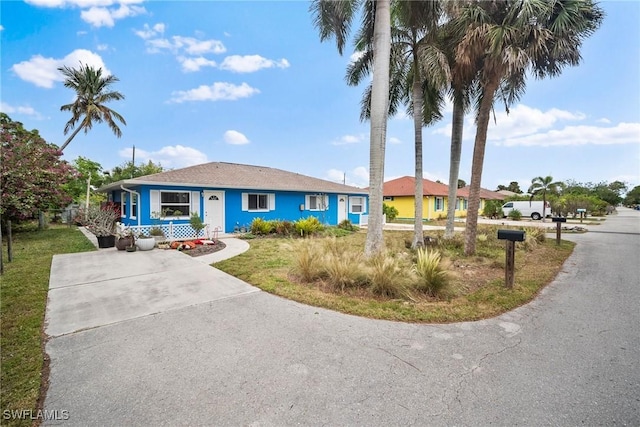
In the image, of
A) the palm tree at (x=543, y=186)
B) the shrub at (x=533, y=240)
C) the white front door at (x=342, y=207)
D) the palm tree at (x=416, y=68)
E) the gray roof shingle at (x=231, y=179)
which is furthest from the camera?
the palm tree at (x=543, y=186)

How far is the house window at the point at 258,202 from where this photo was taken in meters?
15.0

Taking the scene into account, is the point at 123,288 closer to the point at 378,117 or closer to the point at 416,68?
the point at 378,117

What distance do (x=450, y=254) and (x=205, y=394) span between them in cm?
853

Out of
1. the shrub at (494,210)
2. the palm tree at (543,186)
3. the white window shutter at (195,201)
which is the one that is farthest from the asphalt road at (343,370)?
the palm tree at (543,186)

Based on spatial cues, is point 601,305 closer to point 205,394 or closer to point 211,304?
point 205,394

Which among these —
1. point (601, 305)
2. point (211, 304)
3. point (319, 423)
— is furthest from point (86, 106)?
point (601, 305)

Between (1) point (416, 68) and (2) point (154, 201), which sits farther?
(2) point (154, 201)

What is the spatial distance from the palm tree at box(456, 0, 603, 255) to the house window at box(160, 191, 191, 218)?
12.5 m

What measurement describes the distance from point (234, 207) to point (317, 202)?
5775mm

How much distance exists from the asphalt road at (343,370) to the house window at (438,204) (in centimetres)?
2632

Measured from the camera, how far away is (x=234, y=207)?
1456cm

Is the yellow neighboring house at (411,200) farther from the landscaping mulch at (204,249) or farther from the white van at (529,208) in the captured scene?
the landscaping mulch at (204,249)

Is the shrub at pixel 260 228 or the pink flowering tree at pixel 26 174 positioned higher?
the pink flowering tree at pixel 26 174

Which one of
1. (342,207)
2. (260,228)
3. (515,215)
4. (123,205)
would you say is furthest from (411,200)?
(123,205)
